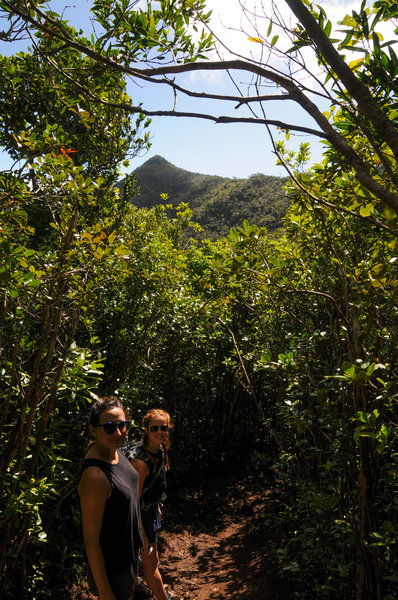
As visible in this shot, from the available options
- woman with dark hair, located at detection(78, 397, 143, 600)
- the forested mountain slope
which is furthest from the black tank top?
the forested mountain slope

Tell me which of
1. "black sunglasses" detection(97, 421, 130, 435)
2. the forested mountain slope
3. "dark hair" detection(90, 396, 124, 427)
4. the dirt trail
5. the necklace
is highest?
the forested mountain slope

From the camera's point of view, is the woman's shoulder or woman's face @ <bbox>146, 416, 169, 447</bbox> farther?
woman's face @ <bbox>146, 416, 169, 447</bbox>

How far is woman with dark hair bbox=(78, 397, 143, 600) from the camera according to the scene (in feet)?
6.31

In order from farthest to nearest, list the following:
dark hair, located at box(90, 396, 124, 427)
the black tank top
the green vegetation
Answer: dark hair, located at box(90, 396, 124, 427) < the black tank top < the green vegetation

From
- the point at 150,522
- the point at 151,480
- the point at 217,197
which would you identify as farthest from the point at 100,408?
the point at 217,197

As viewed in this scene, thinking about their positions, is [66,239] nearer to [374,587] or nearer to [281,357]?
[281,357]

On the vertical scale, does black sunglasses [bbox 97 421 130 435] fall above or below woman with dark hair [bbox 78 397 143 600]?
above

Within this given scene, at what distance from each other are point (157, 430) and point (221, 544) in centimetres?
287

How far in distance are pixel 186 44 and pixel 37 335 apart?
2.51 meters

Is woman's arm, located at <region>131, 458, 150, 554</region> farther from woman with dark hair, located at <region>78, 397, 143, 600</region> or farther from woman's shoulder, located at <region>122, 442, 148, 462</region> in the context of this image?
woman with dark hair, located at <region>78, 397, 143, 600</region>

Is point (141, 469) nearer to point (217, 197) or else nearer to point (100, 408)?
point (100, 408)

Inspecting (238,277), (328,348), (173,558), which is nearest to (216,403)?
(173,558)

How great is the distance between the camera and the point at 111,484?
6.77 feet

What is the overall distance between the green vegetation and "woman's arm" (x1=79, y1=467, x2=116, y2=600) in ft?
3.04
